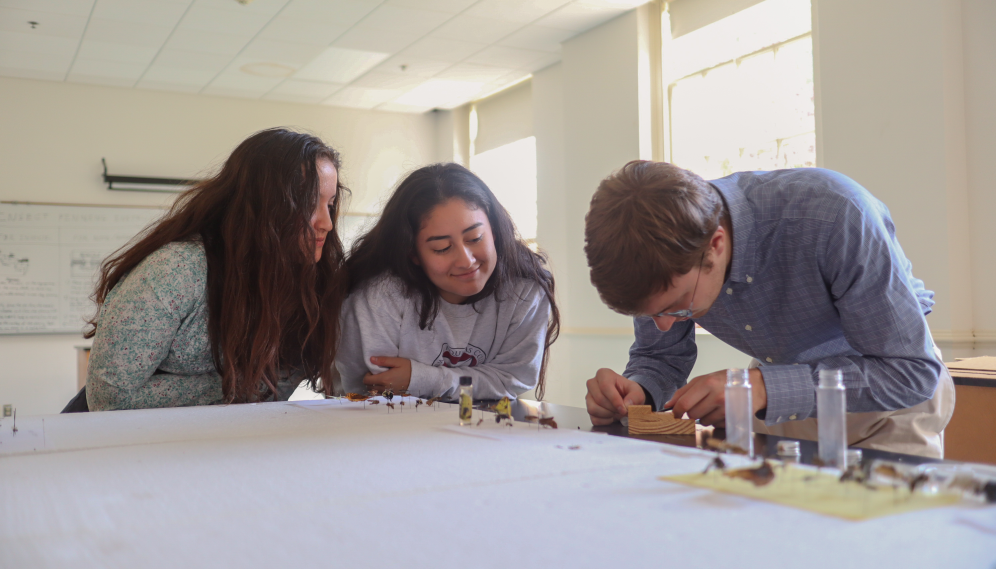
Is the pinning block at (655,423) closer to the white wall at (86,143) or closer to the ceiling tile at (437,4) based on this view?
the ceiling tile at (437,4)

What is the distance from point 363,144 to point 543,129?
5.73ft

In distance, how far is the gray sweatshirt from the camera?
185cm

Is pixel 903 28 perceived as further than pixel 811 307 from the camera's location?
Yes

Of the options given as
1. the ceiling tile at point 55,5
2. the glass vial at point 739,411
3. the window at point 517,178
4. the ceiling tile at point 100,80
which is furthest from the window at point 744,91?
the ceiling tile at point 100,80

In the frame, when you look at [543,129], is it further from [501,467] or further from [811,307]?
[501,467]

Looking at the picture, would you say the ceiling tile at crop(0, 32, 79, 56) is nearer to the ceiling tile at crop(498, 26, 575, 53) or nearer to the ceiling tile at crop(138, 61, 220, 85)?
the ceiling tile at crop(138, 61, 220, 85)

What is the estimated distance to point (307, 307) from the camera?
1.78 metres

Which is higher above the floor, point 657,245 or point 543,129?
point 543,129

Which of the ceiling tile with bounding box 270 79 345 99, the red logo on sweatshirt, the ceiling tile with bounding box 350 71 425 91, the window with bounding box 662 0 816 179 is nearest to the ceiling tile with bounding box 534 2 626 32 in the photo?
the window with bounding box 662 0 816 179

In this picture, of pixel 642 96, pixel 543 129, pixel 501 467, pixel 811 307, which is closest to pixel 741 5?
pixel 642 96

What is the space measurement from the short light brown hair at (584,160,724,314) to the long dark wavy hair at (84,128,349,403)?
2.61 feet

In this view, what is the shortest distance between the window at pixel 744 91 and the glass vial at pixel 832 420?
321cm

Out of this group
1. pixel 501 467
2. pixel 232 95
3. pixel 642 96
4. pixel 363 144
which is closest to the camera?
pixel 501 467

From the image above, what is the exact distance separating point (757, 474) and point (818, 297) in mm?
608
